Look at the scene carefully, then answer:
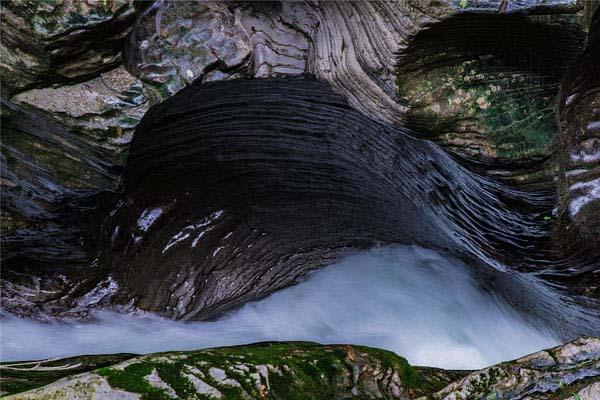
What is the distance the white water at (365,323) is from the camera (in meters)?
3.75

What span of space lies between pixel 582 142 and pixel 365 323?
6.46 feet

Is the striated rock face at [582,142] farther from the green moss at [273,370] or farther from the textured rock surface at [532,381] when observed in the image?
the green moss at [273,370]

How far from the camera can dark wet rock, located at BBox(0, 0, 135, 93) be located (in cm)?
257

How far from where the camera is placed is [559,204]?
11.1ft

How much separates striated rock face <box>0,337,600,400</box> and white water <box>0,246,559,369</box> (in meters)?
0.75

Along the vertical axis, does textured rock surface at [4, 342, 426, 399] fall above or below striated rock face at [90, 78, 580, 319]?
below

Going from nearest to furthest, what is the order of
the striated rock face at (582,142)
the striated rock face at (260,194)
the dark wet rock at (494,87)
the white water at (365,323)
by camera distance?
1. the dark wet rock at (494,87)
2. the striated rock face at (582,142)
3. the striated rock face at (260,194)
4. the white water at (365,323)

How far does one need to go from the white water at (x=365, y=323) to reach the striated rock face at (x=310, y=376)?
750mm

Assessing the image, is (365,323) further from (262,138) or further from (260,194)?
(262,138)

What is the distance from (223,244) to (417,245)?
1617mm

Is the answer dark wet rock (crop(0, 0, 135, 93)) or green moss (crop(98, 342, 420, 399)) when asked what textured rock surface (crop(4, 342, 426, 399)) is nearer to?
green moss (crop(98, 342, 420, 399))

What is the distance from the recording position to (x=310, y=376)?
106 inches

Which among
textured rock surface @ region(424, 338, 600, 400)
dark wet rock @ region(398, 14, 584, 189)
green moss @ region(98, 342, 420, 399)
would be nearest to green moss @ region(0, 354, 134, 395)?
green moss @ region(98, 342, 420, 399)

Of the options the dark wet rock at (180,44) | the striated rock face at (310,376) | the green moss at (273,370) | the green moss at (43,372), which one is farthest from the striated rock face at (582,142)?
the green moss at (43,372)
